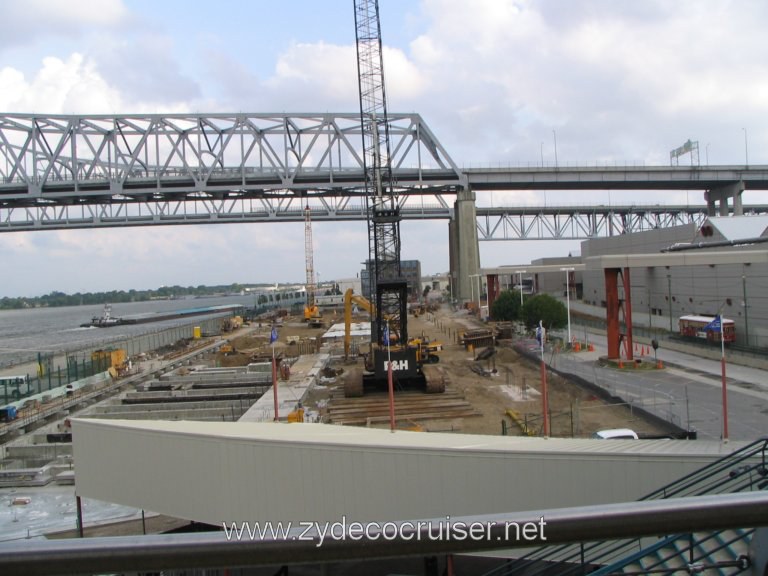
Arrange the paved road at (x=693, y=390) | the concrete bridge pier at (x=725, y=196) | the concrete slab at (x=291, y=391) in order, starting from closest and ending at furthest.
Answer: the paved road at (x=693, y=390) < the concrete slab at (x=291, y=391) < the concrete bridge pier at (x=725, y=196)

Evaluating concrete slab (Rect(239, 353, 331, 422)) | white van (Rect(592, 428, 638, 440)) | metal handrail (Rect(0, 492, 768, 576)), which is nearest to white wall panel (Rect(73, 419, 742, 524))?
white van (Rect(592, 428, 638, 440))

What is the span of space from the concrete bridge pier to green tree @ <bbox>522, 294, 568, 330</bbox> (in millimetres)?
41587

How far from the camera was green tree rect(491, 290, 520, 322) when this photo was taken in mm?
44259

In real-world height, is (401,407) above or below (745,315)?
below

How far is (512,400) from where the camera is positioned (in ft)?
71.7

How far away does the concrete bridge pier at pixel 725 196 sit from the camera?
211ft

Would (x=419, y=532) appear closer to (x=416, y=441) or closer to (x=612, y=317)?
(x=416, y=441)

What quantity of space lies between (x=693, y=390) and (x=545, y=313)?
16.5 meters

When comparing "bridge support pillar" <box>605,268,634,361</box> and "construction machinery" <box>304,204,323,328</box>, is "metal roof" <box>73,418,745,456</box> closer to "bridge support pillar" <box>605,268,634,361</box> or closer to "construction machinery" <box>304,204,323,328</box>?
"bridge support pillar" <box>605,268,634,361</box>

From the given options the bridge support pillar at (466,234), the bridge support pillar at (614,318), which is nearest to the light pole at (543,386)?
the bridge support pillar at (614,318)

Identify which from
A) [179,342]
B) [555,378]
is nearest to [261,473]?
[555,378]

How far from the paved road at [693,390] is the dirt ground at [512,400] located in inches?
43.4

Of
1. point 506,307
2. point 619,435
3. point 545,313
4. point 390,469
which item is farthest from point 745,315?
point 390,469

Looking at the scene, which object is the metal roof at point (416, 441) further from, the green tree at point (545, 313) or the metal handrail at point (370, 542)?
the green tree at point (545, 313)
